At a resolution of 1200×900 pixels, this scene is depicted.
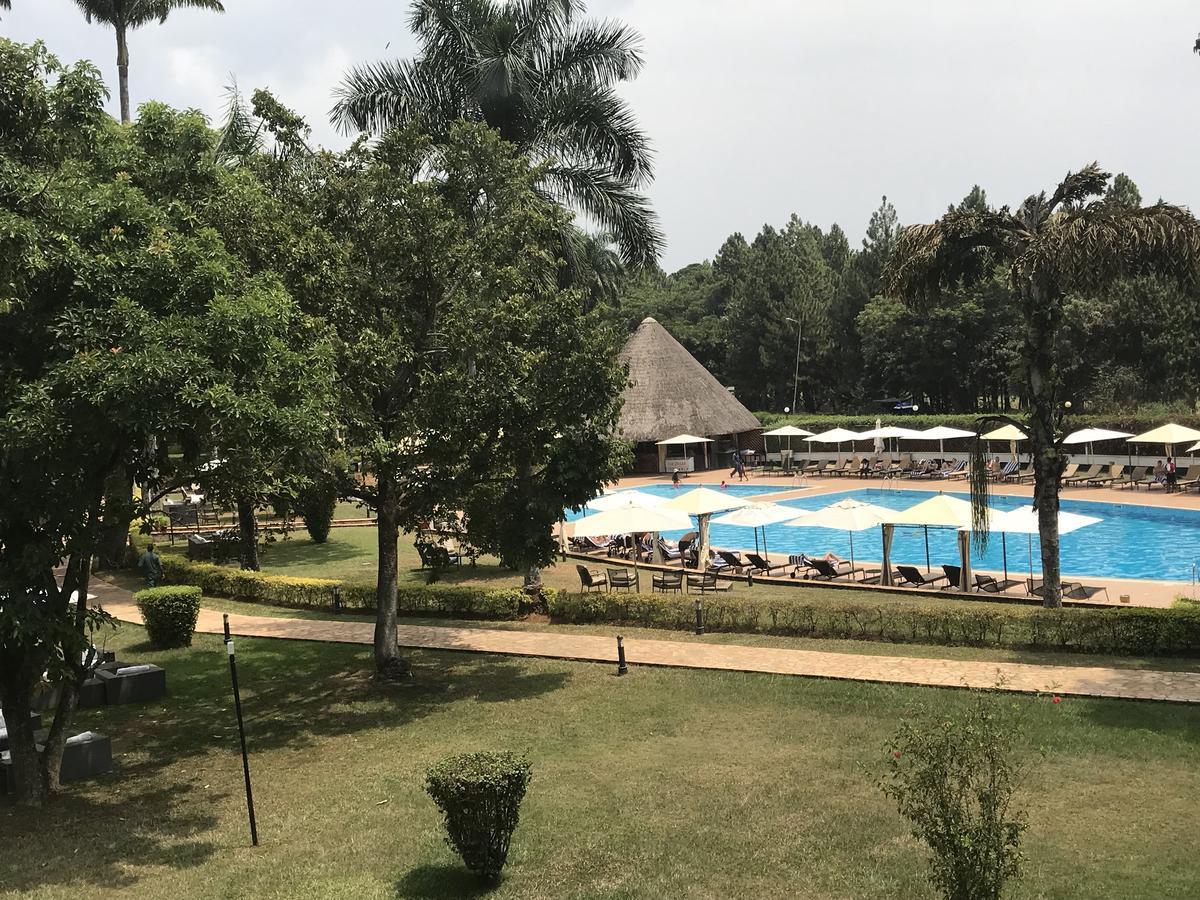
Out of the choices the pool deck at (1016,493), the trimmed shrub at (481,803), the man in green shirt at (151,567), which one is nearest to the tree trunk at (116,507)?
the trimmed shrub at (481,803)

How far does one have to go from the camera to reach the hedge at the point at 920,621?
14250 millimetres

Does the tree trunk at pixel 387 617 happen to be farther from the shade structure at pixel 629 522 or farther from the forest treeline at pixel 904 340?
the forest treeline at pixel 904 340

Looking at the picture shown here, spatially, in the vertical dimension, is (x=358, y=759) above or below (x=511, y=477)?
below

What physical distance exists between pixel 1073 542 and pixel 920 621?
15954 millimetres

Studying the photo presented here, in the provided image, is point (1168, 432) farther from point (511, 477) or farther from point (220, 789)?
point (220, 789)

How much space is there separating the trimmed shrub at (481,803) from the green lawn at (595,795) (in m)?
0.33

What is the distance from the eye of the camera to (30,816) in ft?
29.3

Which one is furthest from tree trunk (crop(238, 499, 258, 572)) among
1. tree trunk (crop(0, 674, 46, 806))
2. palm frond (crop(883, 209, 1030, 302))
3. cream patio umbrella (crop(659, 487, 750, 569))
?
palm frond (crop(883, 209, 1030, 302))

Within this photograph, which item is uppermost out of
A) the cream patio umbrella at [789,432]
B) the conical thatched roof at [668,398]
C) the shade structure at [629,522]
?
the conical thatched roof at [668,398]

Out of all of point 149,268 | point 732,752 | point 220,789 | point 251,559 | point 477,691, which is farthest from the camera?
point 251,559

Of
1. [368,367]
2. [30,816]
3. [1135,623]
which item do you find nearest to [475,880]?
[30,816]

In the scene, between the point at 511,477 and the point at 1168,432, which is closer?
the point at 511,477

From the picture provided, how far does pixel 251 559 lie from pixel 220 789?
13.5 metres

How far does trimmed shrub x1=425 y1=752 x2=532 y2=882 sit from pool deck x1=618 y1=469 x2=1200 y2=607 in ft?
46.8
